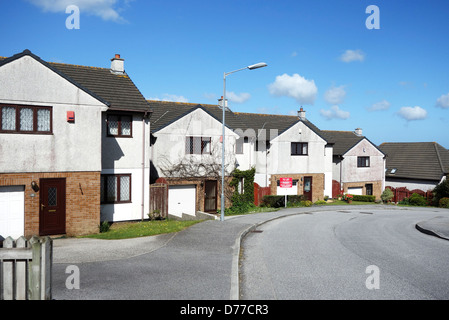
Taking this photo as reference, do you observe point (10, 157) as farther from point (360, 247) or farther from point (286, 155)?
point (286, 155)

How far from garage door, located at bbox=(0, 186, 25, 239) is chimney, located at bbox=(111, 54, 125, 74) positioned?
8.95 m

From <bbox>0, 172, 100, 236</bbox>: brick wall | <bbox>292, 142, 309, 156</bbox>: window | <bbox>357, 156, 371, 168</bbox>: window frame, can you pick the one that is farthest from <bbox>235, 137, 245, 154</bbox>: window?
<bbox>357, 156, 371, 168</bbox>: window frame

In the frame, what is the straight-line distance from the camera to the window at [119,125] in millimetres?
18938

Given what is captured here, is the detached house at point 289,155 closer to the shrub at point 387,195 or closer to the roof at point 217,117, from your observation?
the roof at point 217,117

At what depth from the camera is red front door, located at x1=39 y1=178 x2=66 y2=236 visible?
49.6 feet

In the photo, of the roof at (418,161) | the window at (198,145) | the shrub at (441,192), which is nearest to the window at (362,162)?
the roof at (418,161)

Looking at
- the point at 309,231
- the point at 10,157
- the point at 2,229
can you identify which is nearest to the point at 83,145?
the point at 10,157

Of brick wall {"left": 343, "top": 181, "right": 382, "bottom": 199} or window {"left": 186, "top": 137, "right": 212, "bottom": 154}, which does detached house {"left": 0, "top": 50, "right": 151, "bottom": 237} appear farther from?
brick wall {"left": 343, "top": 181, "right": 382, "bottom": 199}

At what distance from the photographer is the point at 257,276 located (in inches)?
356

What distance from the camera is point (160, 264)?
390 inches

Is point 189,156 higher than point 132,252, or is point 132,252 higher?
point 189,156

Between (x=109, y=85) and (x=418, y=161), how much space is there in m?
34.6
